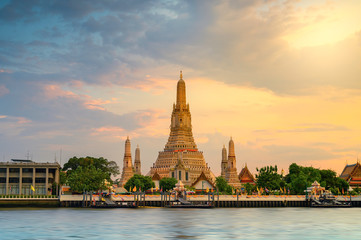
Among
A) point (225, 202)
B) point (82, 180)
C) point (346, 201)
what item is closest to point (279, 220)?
point (225, 202)

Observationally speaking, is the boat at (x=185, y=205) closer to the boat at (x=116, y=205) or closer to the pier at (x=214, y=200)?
the pier at (x=214, y=200)

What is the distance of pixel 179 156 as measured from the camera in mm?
198000

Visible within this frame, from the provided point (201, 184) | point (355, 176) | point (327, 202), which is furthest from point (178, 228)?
point (355, 176)

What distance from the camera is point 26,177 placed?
5630 inches

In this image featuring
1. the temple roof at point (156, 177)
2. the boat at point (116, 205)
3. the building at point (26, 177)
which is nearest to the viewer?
the boat at point (116, 205)

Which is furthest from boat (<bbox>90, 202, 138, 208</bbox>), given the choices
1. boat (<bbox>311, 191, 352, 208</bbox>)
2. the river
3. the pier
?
boat (<bbox>311, 191, 352, 208</bbox>)

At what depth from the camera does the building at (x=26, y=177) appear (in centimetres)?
14100

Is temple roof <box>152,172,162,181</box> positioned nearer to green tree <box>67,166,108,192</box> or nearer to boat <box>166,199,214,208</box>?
green tree <box>67,166,108,192</box>

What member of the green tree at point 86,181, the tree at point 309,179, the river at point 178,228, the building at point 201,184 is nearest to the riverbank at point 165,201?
the green tree at point 86,181

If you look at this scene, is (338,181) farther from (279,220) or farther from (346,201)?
(279,220)

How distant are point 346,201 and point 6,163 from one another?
290ft

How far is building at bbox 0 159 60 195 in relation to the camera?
141 metres

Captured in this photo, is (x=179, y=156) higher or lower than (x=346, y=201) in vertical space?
higher

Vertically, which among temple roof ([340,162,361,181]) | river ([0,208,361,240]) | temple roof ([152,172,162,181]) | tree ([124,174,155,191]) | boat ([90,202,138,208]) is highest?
temple roof ([340,162,361,181])
